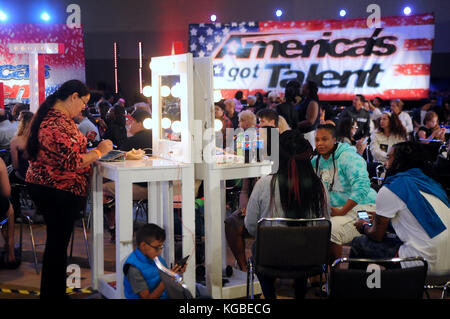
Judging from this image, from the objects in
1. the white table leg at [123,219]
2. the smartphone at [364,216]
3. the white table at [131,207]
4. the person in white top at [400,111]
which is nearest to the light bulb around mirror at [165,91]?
the white table at [131,207]

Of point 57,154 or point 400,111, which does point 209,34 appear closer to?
point 400,111

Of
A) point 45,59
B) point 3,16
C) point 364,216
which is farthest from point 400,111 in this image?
point 3,16

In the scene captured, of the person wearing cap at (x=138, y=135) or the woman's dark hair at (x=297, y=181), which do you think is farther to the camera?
the person wearing cap at (x=138, y=135)

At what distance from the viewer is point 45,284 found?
3.62 m

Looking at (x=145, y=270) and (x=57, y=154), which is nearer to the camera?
(x=145, y=270)

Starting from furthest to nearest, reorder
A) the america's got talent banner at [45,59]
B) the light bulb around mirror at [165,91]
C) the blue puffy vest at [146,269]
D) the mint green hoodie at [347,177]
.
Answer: the america's got talent banner at [45,59], the mint green hoodie at [347,177], the light bulb around mirror at [165,91], the blue puffy vest at [146,269]

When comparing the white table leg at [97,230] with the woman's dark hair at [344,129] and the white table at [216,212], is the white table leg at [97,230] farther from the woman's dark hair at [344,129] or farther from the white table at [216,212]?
the woman's dark hair at [344,129]

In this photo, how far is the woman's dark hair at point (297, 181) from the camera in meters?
3.33

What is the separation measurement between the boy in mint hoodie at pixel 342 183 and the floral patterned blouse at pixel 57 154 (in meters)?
1.79

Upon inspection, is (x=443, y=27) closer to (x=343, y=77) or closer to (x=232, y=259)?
(x=343, y=77)

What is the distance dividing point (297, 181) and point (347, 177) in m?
1.01

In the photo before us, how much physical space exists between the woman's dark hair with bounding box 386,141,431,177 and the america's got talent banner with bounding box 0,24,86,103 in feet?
30.9

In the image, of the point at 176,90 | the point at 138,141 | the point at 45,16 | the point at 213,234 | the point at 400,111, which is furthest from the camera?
the point at 45,16

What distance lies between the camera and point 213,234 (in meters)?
3.72
